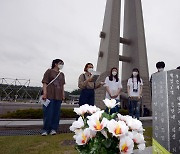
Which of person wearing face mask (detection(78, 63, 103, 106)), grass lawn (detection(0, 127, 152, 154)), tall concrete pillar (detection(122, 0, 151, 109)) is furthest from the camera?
tall concrete pillar (detection(122, 0, 151, 109))

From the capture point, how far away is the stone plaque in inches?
96.9

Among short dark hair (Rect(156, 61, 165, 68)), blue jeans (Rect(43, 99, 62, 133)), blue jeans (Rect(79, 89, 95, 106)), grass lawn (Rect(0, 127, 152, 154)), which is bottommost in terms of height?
grass lawn (Rect(0, 127, 152, 154))

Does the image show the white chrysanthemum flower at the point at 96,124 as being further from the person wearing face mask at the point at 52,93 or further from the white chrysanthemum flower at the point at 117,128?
the person wearing face mask at the point at 52,93

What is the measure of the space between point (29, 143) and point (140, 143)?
117 inches

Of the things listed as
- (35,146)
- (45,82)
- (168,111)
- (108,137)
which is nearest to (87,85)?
(45,82)

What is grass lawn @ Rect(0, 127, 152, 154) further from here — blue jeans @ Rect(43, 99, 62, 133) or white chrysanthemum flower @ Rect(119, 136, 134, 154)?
white chrysanthemum flower @ Rect(119, 136, 134, 154)

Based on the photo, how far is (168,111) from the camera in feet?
8.23

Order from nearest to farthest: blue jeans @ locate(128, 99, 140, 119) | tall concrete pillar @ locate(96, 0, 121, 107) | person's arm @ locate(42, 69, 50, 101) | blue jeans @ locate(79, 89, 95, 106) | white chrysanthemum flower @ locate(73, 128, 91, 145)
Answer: white chrysanthemum flower @ locate(73, 128, 91, 145), person's arm @ locate(42, 69, 50, 101), blue jeans @ locate(79, 89, 95, 106), blue jeans @ locate(128, 99, 140, 119), tall concrete pillar @ locate(96, 0, 121, 107)

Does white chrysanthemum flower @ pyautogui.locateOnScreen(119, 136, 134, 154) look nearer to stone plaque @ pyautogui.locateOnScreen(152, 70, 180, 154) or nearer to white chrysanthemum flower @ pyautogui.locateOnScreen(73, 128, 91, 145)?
white chrysanthemum flower @ pyautogui.locateOnScreen(73, 128, 91, 145)

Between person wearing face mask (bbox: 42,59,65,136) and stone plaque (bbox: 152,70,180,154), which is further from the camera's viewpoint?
person wearing face mask (bbox: 42,59,65,136)

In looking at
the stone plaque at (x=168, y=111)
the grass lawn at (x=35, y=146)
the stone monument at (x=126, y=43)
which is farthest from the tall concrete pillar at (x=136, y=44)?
the stone plaque at (x=168, y=111)

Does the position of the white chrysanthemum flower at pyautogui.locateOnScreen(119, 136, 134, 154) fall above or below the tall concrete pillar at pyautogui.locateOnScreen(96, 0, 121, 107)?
below

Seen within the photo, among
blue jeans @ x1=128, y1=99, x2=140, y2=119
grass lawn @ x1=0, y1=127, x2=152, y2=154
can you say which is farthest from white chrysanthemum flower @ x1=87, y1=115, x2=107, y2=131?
blue jeans @ x1=128, y1=99, x2=140, y2=119

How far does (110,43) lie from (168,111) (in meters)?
13.6
